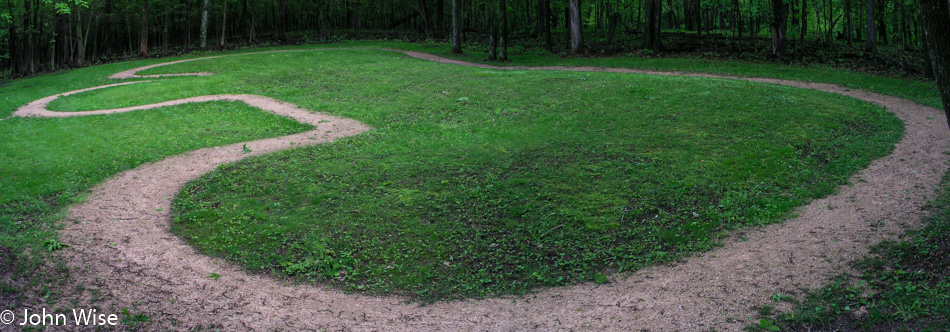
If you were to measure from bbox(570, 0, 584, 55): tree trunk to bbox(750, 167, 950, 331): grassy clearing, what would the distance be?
23781 millimetres

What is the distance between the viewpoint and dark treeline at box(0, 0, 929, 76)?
29422 mm

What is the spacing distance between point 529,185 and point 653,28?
74.1ft

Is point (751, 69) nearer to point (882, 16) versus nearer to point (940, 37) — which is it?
point (882, 16)

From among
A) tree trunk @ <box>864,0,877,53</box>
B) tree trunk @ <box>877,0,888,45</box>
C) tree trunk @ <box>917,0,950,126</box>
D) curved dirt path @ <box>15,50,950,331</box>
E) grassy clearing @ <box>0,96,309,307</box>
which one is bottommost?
curved dirt path @ <box>15,50,950,331</box>

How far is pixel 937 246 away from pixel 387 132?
1182 cm

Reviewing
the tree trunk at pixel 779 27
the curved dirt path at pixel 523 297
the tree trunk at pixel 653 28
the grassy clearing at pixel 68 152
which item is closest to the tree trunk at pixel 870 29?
the tree trunk at pixel 779 27

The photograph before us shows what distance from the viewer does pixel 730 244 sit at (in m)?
8.33

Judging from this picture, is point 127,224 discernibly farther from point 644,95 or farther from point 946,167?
point 946,167

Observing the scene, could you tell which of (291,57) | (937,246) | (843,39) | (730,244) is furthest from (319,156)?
(843,39)

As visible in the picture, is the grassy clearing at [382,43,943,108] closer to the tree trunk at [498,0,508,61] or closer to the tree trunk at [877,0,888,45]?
the tree trunk at [498,0,508,61]

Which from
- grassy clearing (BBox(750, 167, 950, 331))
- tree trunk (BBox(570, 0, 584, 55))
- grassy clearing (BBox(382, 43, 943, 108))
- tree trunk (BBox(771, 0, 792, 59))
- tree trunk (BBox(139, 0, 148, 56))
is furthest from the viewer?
tree trunk (BBox(139, 0, 148, 56))

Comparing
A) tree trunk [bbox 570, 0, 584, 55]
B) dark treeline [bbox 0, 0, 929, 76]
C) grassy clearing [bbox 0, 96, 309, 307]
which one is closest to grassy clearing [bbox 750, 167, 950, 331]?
grassy clearing [bbox 0, 96, 309, 307]

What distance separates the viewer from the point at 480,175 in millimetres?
11516

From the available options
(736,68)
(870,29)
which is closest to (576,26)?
(736,68)
